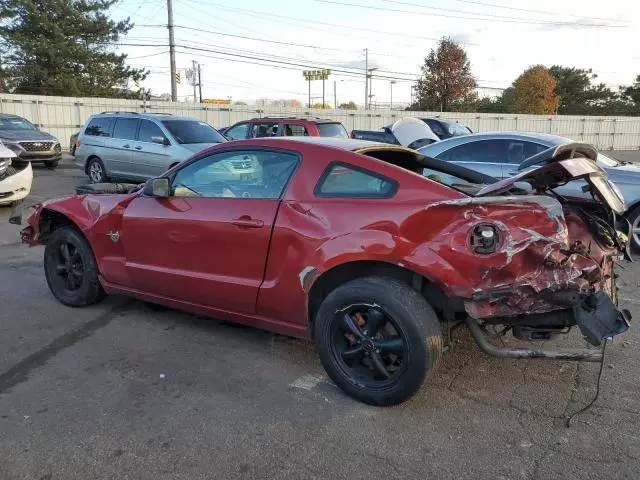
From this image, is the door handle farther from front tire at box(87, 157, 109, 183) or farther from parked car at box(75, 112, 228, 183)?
front tire at box(87, 157, 109, 183)

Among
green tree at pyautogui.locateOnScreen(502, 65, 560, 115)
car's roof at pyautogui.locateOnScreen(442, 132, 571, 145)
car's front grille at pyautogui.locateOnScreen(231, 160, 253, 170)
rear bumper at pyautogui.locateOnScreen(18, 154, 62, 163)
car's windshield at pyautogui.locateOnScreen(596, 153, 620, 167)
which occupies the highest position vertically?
green tree at pyautogui.locateOnScreen(502, 65, 560, 115)

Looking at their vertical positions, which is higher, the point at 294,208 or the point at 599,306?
the point at 294,208

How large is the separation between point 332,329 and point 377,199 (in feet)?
2.70

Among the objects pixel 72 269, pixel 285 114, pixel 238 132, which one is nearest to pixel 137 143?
pixel 238 132

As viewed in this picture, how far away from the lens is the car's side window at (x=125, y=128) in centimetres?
1269

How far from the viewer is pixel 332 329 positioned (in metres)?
3.44

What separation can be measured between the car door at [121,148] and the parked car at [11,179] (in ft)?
8.24

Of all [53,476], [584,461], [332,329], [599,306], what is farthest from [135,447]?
[599,306]

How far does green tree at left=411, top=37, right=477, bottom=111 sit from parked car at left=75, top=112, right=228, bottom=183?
3684 centimetres

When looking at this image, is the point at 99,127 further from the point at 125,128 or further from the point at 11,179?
the point at 11,179

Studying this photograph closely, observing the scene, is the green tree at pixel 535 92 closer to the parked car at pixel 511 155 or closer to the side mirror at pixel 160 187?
the parked car at pixel 511 155

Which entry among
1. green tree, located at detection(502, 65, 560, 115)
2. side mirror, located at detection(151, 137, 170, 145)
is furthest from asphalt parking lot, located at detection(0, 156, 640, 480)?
green tree, located at detection(502, 65, 560, 115)

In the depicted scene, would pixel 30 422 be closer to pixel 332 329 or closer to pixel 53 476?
pixel 53 476

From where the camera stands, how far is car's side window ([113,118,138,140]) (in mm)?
12688
